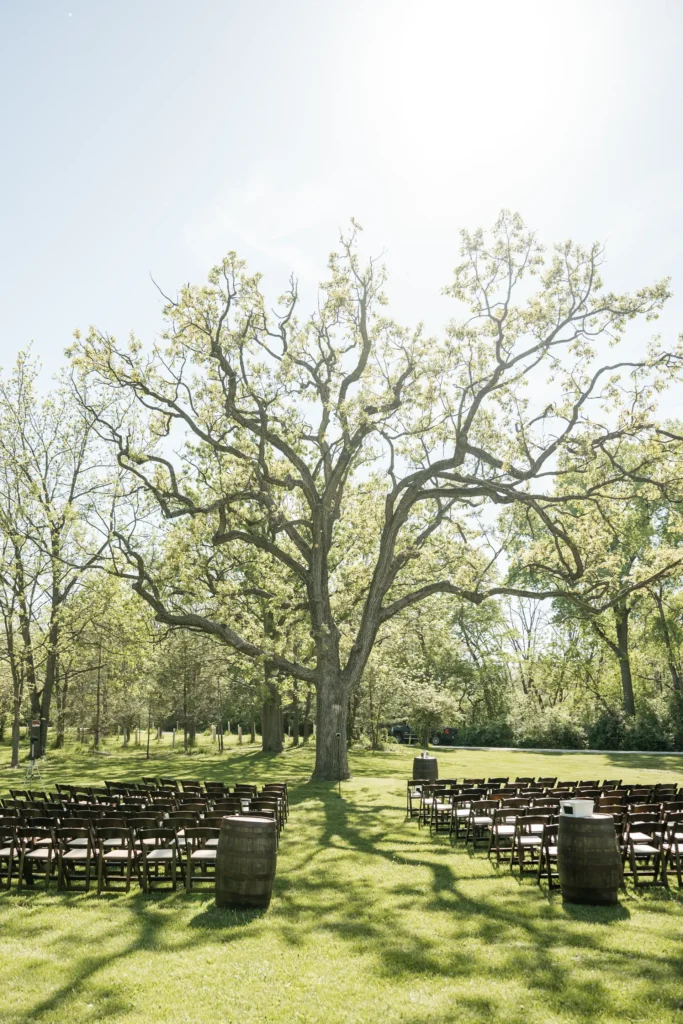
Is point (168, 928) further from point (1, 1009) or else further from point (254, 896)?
point (1, 1009)

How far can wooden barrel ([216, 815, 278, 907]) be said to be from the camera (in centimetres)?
835

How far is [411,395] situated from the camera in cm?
Result: 2284

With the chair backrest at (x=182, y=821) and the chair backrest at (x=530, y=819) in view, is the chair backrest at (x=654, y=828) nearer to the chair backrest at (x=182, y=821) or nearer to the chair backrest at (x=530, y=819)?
the chair backrest at (x=530, y=819)

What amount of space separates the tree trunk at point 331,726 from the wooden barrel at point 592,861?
13.8 meters

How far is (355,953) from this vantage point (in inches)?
279

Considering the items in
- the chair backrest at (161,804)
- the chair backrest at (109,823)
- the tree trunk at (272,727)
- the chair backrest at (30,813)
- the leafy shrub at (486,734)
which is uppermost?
the chair backrest at (109,823)

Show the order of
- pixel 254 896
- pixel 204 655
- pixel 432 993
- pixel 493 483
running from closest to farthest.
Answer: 1. pixel 432 993
2. pixel 254 896
3. pixel 493 483
4. pixel 204 655

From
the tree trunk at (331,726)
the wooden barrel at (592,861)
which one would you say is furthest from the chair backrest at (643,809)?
the tree trunk at (331,726)

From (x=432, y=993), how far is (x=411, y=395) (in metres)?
18.5

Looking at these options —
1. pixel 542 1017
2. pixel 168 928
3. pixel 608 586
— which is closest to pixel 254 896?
pixel 168 928

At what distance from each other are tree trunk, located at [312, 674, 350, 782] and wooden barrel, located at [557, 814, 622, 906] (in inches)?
545

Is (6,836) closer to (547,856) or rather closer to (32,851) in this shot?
(32,851)

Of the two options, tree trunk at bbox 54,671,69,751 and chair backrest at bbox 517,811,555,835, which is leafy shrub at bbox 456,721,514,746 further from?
chair backrest at bbox 517,811,555,835

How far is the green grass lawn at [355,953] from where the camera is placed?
5.79 meters
